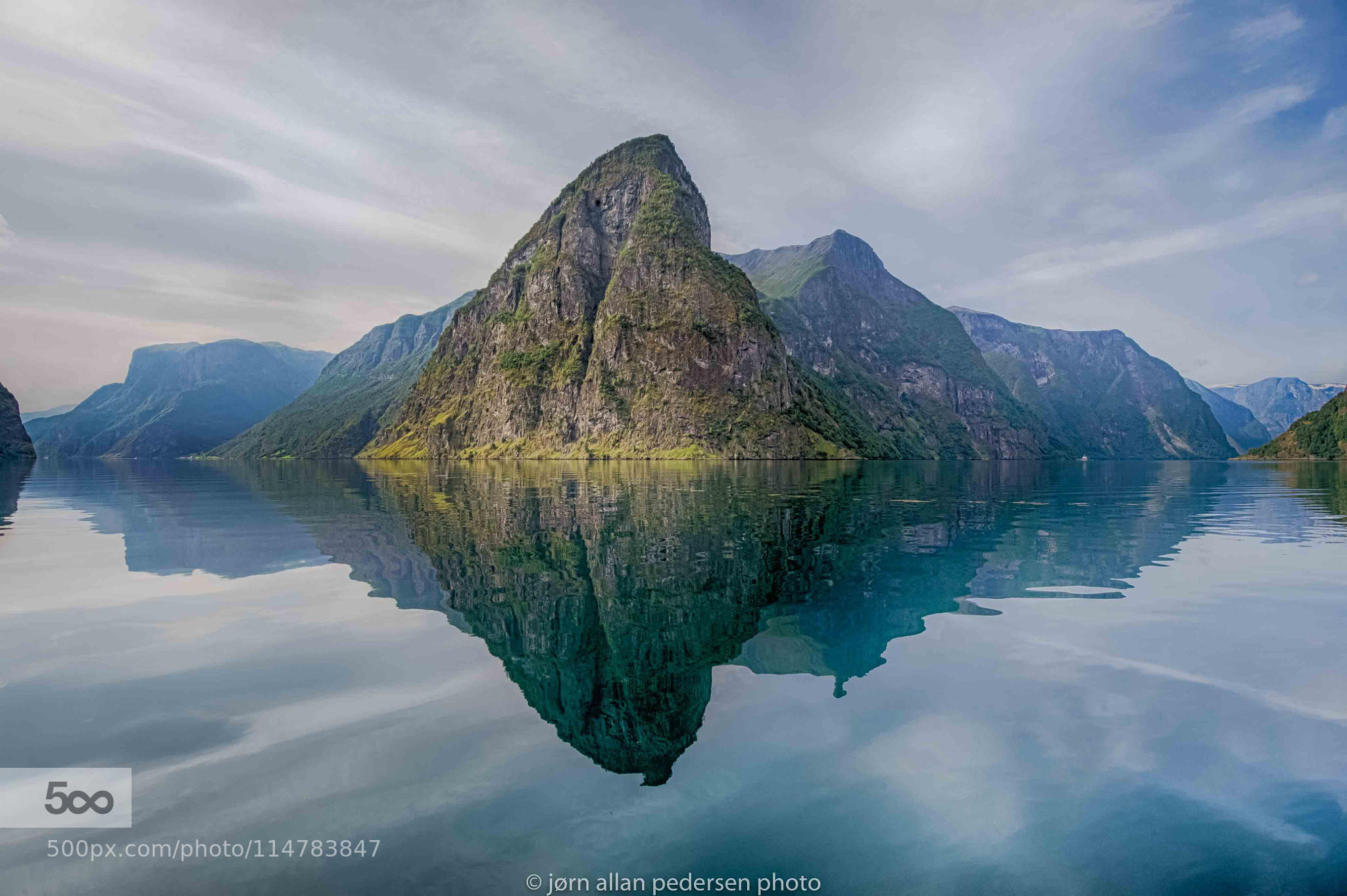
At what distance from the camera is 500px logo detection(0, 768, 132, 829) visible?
29.7 ft

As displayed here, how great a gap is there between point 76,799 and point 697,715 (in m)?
9.82

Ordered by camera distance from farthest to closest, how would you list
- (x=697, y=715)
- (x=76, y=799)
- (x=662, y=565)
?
(x=662, y=565)
(x=697, y=715)
(x=76, y=799)

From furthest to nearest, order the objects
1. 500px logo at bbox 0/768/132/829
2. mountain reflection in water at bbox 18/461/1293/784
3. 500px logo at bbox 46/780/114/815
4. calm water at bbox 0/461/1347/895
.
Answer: mountain reflection in water at bbox 18/461/1293/784, 500px logo at bbox 46/780/114/815, 500px logo at bbox 0/768/132/829, calm water at bbox 0/461/1347/895

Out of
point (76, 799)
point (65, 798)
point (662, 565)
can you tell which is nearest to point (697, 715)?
point (76, 799)

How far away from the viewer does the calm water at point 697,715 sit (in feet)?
27.6

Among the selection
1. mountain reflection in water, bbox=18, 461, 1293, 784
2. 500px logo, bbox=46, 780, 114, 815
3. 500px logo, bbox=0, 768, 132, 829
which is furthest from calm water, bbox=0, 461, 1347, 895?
500px logo, bbox=46, 780, 114, 815

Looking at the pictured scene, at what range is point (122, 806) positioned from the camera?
372 inches

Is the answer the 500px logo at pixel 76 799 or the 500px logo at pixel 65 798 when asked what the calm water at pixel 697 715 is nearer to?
the 500px logo at pixel 65 798

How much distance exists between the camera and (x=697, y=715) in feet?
42.7

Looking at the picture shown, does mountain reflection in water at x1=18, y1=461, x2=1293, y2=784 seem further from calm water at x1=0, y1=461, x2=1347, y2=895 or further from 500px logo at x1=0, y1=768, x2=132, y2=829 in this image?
500px logo at x1=0, y1=768, x2=132, y2=829

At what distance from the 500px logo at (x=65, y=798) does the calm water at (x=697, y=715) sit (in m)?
0.35

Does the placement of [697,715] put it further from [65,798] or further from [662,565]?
[662,565]

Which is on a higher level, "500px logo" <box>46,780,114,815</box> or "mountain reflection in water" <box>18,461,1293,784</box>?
Result: "mountain reflection in water" <box>18,461,1293,784</box>

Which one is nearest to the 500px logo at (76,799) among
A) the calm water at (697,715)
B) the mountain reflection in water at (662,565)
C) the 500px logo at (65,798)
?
the 500px logo at (65,798)
